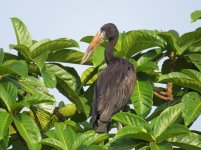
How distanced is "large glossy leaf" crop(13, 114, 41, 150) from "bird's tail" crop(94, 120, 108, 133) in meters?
0.73

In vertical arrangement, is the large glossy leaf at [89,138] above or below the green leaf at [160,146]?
above

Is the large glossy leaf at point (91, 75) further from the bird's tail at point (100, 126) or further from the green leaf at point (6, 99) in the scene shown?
the green leaf at point (6, 99)

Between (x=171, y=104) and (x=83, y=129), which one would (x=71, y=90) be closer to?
(x=83, y=129)

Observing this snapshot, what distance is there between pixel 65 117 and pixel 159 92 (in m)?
1.15

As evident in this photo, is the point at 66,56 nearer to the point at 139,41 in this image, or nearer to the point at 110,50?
the point at 110,50

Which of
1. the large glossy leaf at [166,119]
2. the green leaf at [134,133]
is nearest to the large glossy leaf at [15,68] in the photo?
the green leaf at [134,133]

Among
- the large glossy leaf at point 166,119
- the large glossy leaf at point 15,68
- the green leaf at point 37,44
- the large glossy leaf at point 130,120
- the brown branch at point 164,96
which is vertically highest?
the green leaf at point 37,44

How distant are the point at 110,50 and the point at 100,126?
131 cm

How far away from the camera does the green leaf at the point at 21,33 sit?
26.5ft

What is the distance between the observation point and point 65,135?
6891 mm

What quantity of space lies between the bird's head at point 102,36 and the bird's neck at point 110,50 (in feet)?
0.26

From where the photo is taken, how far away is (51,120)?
8.28m

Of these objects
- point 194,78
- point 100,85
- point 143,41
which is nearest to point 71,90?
point 100,85

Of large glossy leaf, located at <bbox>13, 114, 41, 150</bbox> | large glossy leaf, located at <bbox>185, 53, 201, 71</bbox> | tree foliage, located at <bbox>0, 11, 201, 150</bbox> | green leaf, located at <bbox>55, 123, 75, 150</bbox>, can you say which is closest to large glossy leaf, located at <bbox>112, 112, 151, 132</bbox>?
tree foliage, located at <bbox>0, 11, 201, 150</bbox>
